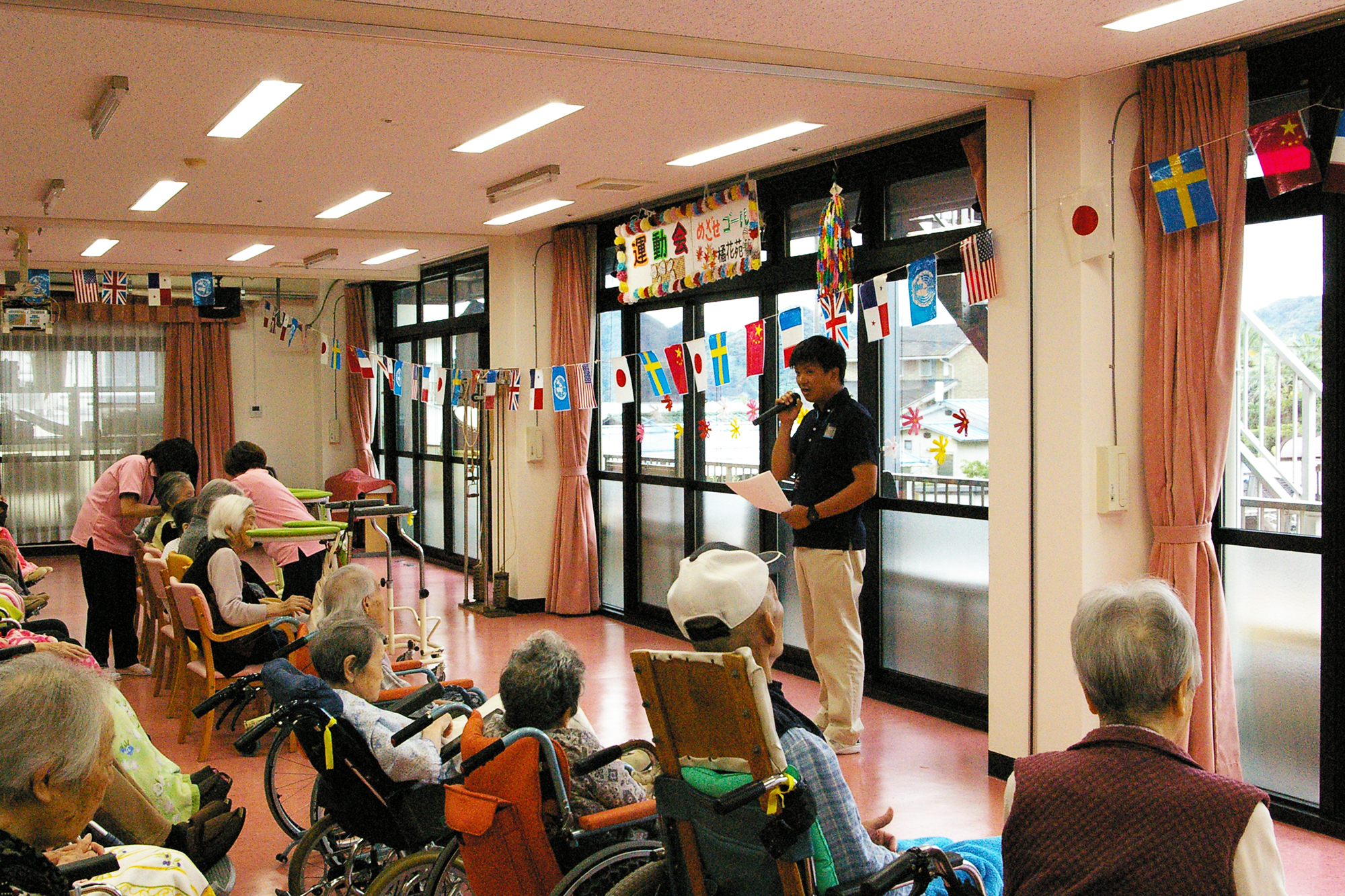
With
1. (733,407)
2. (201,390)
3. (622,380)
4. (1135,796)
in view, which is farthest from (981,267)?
(201,390)

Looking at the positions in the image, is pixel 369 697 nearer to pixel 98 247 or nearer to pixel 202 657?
pixel 202 657

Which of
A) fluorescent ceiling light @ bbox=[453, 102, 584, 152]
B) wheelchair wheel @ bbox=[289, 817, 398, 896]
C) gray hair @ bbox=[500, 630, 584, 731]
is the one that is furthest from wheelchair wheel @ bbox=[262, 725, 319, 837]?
fluorescent ceiling light @ bbox=[453, 102, 584, 152]

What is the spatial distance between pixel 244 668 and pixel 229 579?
0.44 m

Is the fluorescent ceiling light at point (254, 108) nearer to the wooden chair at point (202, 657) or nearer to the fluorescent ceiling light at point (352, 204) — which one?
the fluorescent ceiling light at point (352, 204)

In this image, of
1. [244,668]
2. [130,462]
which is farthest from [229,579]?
[130,462]

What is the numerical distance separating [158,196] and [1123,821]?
6334 mm

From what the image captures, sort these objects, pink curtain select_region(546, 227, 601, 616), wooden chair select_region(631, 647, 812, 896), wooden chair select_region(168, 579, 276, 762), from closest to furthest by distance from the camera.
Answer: wooden chair select_region(631, 647, 812, 896) → wooden chair select_region(168, 579, 276, 762) → pink curtain select_region(546, 227, 601, 616)

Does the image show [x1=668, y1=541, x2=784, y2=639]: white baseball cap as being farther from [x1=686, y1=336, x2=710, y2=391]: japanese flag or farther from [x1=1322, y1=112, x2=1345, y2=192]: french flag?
[x1=686, y1=336, x2=710, y2=391]: japanese flag

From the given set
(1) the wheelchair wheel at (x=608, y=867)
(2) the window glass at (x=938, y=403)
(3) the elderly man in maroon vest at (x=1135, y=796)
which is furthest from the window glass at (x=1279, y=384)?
(1) the wheelchair wheel at (x=608, y=867)

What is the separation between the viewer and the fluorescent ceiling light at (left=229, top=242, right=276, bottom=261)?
28.4 ft

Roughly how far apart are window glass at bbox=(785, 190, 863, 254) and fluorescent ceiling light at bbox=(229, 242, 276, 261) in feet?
14.0

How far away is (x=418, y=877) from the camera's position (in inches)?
108

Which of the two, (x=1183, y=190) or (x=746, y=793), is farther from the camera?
(x=1183, y=190)

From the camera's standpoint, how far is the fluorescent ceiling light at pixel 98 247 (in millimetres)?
8219
